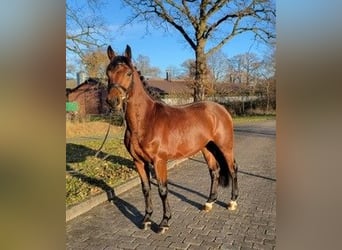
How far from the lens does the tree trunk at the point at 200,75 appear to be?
163 cm

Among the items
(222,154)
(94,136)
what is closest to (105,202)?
(94,136)

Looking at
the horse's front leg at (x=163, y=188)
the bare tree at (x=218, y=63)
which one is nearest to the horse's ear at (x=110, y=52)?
the bare tree at (x=218, y=63)

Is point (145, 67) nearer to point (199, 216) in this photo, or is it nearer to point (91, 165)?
point (199, 216)

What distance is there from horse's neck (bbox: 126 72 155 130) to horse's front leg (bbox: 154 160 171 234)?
32 cm

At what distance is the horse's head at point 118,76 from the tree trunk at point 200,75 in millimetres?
367

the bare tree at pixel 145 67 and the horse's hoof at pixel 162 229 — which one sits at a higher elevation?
the bare tree at pixel 145 67

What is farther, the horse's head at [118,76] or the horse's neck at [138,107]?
the horse's neck at [138,107]

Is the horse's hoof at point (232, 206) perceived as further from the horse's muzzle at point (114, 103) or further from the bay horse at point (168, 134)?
the horse's muzzle at point (114, 103)

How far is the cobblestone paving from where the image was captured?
210cm

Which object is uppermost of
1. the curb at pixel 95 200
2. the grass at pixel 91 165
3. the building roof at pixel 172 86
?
the building roof at pixel 172 86

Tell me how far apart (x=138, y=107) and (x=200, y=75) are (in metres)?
0.46
